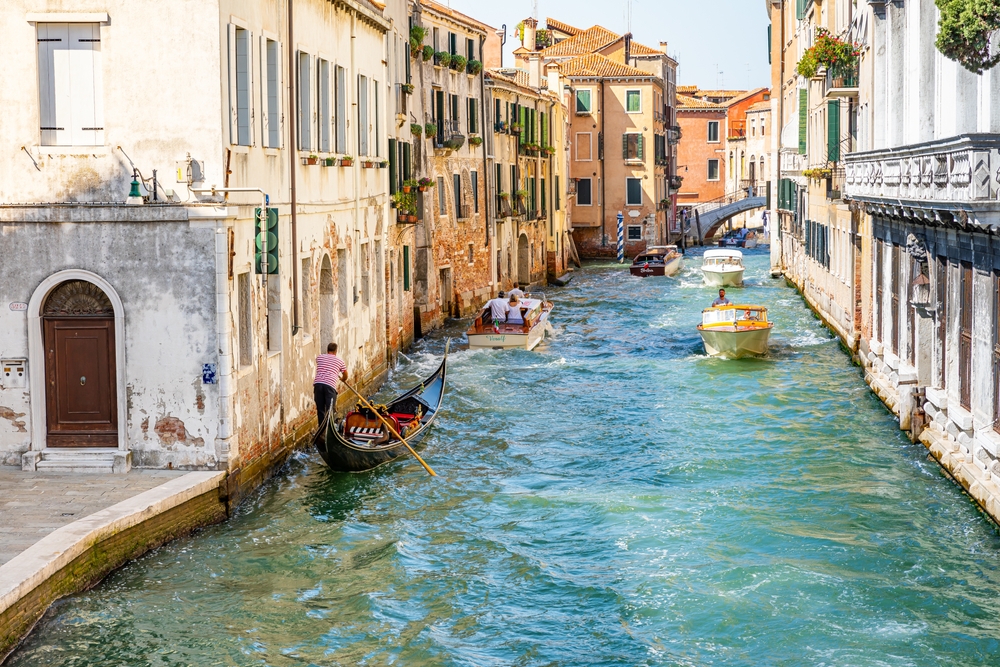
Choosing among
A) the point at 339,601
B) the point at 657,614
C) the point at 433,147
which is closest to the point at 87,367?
the point at 339,601

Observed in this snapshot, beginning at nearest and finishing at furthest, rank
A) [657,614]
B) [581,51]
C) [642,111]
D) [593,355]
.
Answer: [657,614]
[593,355]
[642,111]
[581,51]

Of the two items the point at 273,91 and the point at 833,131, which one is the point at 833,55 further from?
the point at 273,91

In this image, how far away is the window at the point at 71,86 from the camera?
1079 centimetres

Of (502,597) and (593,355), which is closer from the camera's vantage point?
(502,597)

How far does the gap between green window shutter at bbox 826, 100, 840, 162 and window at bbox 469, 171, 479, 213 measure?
9.19 m

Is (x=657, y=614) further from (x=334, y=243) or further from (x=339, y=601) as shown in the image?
(x=334, y=243)

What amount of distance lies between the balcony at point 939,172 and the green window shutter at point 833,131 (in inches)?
274

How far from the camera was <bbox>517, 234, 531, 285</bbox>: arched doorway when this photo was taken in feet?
117

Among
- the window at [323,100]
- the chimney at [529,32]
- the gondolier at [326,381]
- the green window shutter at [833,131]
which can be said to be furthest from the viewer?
the chimney at [529,32]

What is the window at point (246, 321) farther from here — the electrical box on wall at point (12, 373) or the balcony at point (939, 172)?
the balcony at point (939, 172)

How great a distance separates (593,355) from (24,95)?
13.0 metres

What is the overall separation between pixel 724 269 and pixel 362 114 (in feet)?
64.7

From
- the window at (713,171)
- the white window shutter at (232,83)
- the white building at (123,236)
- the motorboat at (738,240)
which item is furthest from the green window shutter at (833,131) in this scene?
the window at (713,171)

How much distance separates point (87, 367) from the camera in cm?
1102
